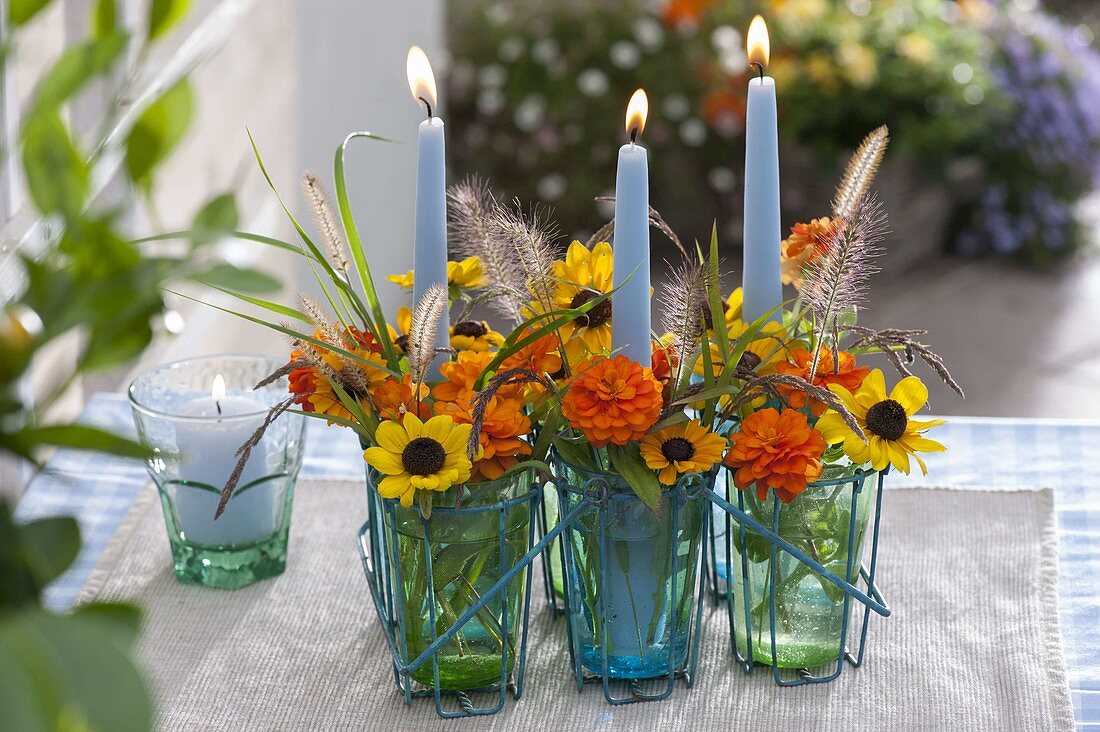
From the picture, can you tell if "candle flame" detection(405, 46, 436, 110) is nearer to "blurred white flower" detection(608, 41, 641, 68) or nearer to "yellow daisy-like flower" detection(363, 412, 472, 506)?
"yellow daisy-like flower" detection(363, 412, 472, 506)

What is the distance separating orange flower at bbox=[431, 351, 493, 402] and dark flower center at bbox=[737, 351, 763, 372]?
0.12m

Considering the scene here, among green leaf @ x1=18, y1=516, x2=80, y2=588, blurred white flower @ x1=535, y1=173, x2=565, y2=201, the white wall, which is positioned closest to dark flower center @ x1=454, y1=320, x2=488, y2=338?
green leaf @ x1=18, y1=516, x2=80, y2=588

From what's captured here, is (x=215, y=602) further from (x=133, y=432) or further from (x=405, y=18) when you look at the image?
(x=405, y=18)

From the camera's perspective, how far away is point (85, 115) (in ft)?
4.25

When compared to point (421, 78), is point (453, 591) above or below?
below

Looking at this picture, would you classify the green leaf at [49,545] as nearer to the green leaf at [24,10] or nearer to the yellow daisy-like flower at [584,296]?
the green leaf at [24,10]

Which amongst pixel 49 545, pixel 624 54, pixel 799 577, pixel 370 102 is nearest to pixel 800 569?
pixel 799 577

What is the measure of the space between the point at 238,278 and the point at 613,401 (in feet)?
1.08

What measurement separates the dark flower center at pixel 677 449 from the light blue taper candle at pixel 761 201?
12 centimetres

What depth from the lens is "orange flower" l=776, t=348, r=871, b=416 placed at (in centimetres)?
62

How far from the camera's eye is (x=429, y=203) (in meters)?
0.63

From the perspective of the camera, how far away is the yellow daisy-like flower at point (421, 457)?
22.2 inches

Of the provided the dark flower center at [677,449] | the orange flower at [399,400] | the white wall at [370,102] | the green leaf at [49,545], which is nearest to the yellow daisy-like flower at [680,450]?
the dark flower center at [677,449]

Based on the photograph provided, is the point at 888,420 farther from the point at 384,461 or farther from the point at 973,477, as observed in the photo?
the point at 973,477
